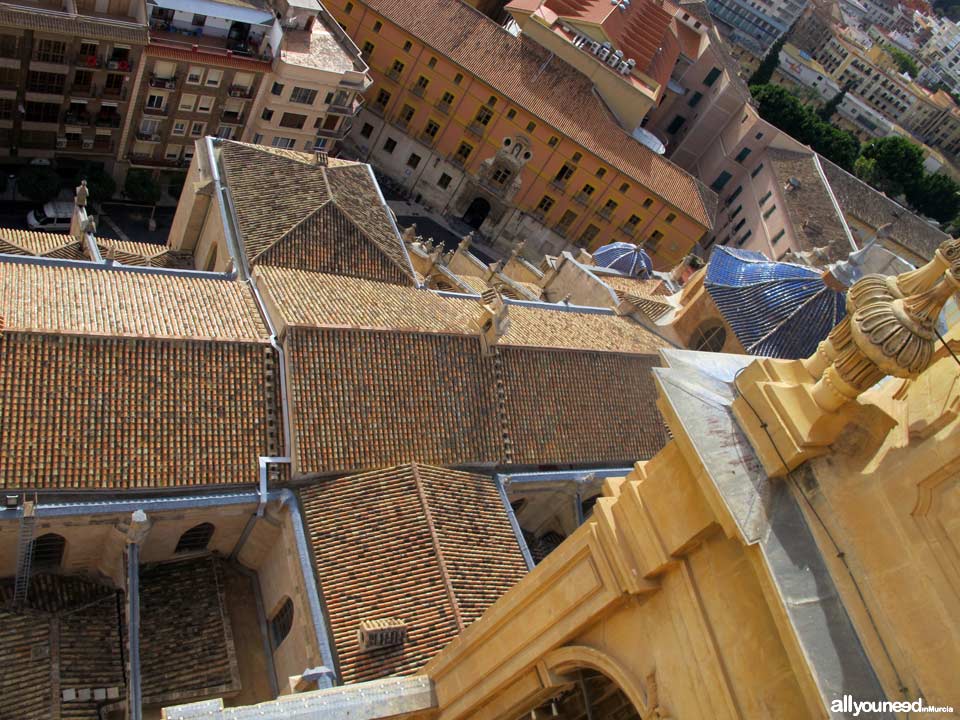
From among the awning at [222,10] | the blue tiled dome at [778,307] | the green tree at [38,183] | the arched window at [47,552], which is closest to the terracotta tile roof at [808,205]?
the blue tiled dome at [778,307]

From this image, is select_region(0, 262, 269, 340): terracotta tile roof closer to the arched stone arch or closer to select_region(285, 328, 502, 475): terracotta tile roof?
select_region(285, 328, 502, 475): terracotta tile roof

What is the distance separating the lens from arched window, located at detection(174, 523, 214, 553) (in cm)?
2325

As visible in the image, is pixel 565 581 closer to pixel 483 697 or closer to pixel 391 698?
pixel 483 697

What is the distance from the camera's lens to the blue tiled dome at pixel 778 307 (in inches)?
1136

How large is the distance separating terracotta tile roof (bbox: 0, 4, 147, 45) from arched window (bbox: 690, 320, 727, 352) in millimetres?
28741

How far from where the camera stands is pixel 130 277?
973 inches

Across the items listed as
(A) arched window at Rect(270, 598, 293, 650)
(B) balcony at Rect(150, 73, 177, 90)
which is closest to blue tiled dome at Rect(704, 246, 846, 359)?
(A) arched window at Rect(270, 598, 293, 650)

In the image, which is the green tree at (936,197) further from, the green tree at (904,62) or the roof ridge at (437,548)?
the roof ridge at (437,548)

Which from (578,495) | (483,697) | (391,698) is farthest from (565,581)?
(578,495)

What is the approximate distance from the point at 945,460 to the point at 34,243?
30.0 meters

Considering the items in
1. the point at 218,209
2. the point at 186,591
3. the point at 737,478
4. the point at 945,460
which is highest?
the point at 945,460

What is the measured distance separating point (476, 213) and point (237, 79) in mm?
21486

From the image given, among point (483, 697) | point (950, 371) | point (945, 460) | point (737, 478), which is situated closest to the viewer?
point (945, 460)

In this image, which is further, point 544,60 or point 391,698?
point 544,60
